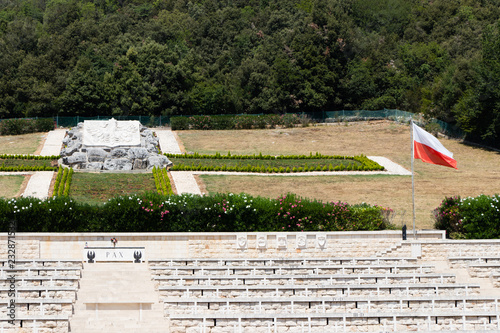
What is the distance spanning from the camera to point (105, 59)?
75.8 m

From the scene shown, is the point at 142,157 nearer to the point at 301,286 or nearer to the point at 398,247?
the point at 398,247

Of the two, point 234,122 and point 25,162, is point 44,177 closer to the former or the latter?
point 25,162

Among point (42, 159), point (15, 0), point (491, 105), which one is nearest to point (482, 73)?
point (491, 105)

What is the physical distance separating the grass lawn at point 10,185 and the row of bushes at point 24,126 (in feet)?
57.8

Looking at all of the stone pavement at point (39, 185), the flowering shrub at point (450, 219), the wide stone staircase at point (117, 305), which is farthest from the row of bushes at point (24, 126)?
the flowering shrub at point (450, 219)

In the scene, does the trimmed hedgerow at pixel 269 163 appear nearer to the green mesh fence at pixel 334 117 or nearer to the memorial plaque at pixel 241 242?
the green mesh fence at pixel 334 117

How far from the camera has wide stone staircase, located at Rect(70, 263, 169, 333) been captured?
23.3 m

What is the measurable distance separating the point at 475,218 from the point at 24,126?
41048mm

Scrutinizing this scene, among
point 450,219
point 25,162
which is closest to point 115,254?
point 450,219

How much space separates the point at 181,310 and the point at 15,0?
105 metres

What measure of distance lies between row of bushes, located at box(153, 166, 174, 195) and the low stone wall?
389 inches

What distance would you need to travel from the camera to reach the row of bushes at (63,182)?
40.6 m

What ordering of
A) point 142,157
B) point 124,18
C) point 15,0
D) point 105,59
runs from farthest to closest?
point 15,0, point 124,18, point 105,59, point 142,157

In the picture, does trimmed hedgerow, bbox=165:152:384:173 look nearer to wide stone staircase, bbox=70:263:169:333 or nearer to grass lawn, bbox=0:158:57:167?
grass lawn, bbox=0:158:57:167
